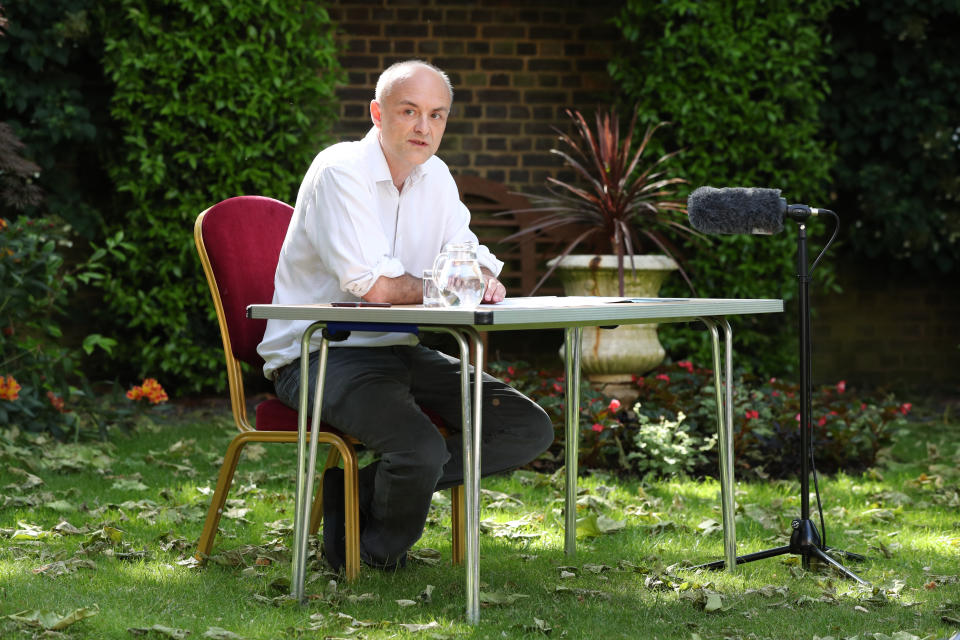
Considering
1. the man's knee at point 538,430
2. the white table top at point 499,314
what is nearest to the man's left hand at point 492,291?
the white table top at point 499,314

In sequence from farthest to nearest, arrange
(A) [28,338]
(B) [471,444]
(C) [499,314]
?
(A) [28,338] < (B) [471,444] < (C) [499,314]

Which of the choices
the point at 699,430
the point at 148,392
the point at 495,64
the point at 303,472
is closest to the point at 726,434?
the point at 303,472

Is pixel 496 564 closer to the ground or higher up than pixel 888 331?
closer to the ground

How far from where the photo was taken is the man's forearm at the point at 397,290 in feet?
8.96

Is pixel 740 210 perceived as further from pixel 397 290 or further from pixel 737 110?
pixel 737 110

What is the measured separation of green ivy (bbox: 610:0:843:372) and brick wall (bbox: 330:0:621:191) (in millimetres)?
592

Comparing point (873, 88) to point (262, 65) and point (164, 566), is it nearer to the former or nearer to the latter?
point (262, 65)

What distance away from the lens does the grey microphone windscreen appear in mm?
3068

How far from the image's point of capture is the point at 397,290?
274cm

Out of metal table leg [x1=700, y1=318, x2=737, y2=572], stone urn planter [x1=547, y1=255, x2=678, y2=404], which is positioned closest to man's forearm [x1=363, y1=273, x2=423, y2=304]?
metal table leg [x1=700, y1=318, x2=737, y2=572]

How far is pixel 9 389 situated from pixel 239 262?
6.79 ft

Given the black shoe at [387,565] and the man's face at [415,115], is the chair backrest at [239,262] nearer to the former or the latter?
the man's face at [415,115]

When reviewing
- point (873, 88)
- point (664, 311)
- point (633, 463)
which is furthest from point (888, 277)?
point (664, 311)

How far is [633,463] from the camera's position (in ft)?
15.3
